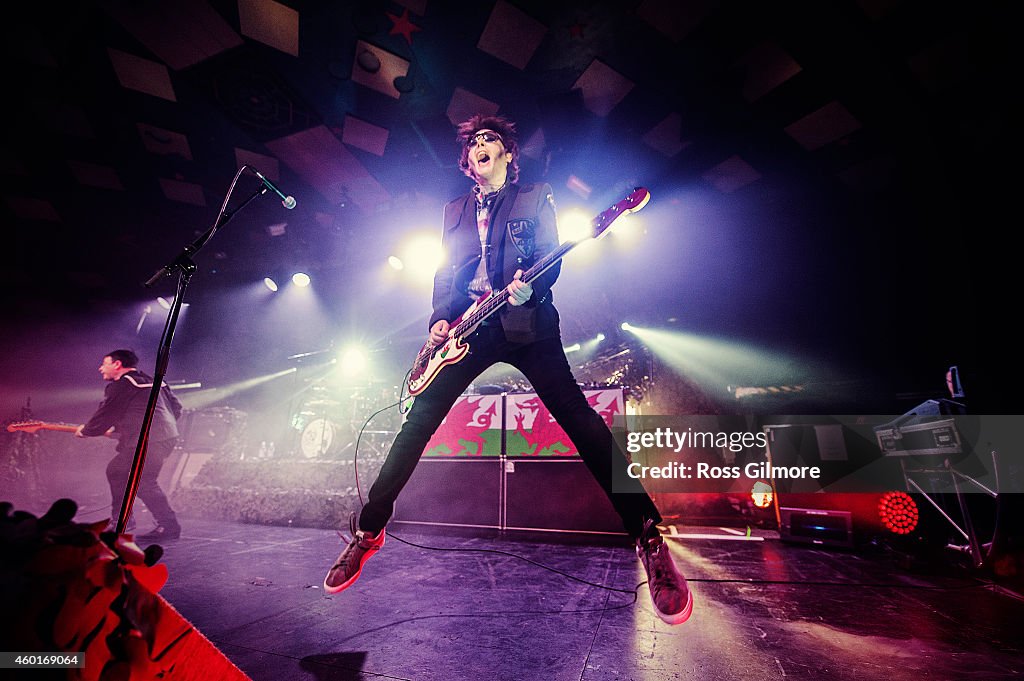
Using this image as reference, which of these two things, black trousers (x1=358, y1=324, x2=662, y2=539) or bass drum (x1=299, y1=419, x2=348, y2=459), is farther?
bass drum (x1=299, y1=419, x2=348, y2=459)

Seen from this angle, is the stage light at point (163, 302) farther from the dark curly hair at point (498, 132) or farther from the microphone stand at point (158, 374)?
the dark curly hair at point (498, 132)

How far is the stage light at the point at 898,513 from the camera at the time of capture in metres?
3.38

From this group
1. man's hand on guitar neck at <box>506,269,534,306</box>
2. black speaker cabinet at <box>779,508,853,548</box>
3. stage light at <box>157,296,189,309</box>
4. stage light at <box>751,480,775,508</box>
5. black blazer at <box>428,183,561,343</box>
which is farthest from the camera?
stage light at <box>157,296,189,309</box>

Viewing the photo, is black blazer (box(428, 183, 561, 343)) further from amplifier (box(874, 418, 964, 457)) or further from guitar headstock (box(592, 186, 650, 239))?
amplifier (box(874, 418, 964, 457))

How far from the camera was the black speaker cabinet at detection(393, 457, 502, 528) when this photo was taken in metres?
4.07

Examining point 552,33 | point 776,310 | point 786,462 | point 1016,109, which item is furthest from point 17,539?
point 776,310

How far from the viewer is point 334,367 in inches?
332

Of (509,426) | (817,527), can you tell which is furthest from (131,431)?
(817,527)

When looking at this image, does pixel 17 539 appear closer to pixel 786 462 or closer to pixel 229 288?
pixel 786 462

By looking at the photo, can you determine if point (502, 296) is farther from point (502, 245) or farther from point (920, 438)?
point (920, 438)

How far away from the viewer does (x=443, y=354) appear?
219cm

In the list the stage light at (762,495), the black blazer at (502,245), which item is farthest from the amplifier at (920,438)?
the black blazer at (502,245)

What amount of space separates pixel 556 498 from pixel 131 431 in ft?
14.4

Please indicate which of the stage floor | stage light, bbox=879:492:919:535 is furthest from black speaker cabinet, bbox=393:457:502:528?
stage light, bbox=879:492:919:535
